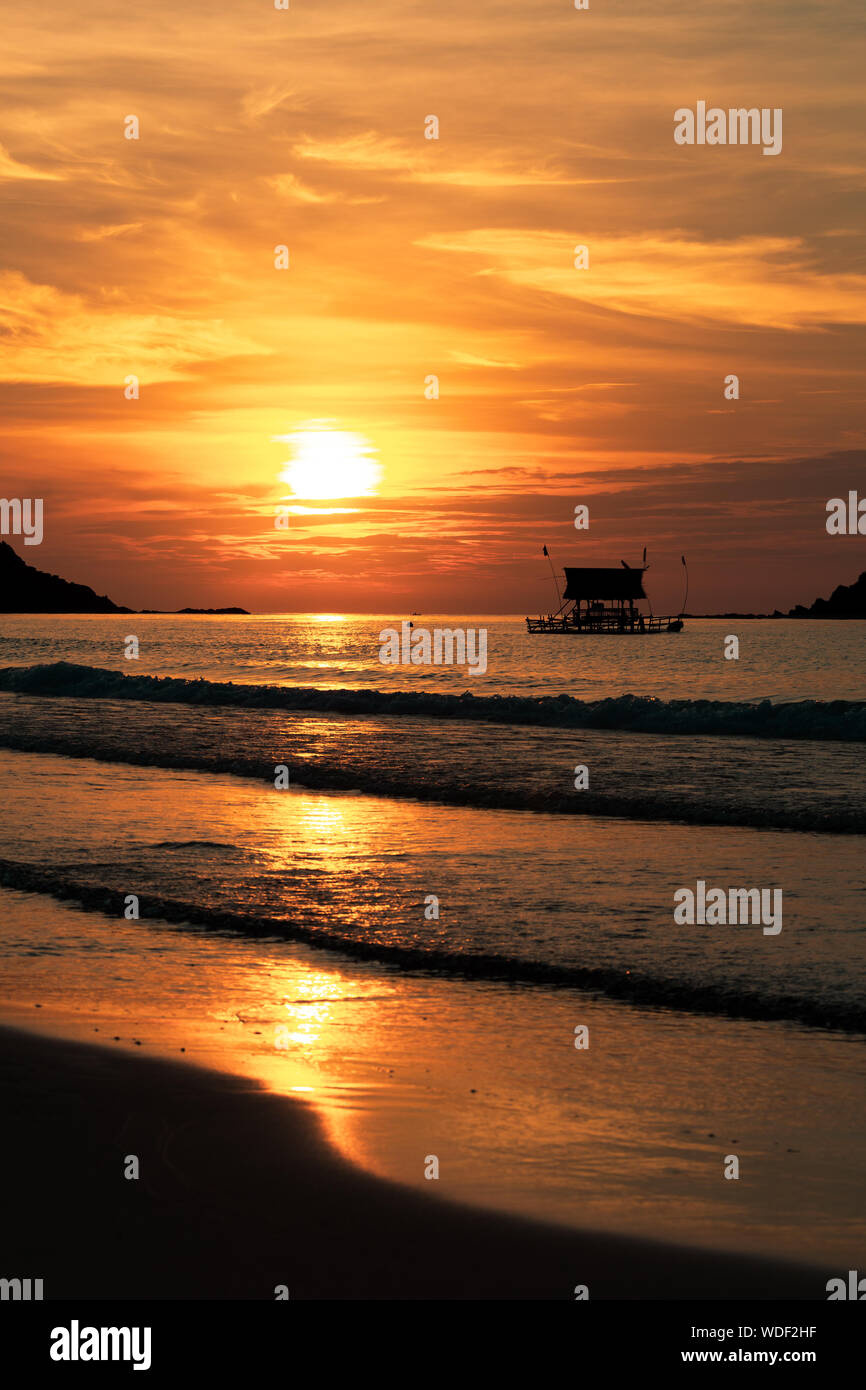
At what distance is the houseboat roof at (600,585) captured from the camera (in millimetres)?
139125

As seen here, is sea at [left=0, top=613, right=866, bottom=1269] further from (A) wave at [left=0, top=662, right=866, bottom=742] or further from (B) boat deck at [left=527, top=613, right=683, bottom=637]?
(B) boat deck at [left=527, top=613, right=683, bottom=637]

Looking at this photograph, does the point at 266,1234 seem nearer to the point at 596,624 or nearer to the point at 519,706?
the point at 519,706

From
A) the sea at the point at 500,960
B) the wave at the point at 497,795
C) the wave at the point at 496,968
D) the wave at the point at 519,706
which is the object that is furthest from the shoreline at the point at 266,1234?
the wave at the point at 519,706

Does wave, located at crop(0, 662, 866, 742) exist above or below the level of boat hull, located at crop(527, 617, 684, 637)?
below

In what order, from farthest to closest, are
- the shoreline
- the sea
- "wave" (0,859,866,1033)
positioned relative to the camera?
"wave" (0,859,866,1033)
the sea
the shoreline

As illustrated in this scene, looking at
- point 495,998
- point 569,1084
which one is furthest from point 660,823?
point 569,1084

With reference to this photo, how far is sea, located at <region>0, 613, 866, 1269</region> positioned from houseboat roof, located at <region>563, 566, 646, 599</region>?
4434 inches

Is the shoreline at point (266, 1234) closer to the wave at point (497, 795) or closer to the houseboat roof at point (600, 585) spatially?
the wave at point (497, 795)

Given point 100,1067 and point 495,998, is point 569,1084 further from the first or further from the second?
point 100,1067

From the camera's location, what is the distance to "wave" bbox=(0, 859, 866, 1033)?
341 inches

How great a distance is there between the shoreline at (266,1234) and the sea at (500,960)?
0.23m

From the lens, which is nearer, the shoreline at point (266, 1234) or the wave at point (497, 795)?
the shoreline at point (266, 1234)

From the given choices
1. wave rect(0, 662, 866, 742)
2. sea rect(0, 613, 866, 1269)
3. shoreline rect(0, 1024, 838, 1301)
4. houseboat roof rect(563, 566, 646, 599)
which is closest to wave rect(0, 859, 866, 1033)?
sea rect(0, 613, 866, 1269)
